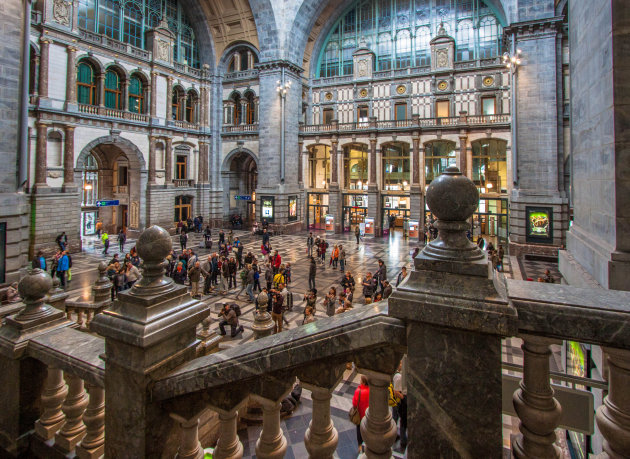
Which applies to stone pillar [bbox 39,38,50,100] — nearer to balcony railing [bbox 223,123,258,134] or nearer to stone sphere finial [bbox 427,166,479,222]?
balcony railing [bbox 223,123,258,134]

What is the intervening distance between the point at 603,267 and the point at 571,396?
9.42 feet

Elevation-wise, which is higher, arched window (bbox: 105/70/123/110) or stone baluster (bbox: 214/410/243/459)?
arched window (bbox: 105/70/123/110)

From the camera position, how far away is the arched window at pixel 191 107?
31750 millimetres

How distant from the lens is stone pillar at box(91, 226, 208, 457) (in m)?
2.12

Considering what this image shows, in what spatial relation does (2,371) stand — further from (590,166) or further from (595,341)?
(590,166)

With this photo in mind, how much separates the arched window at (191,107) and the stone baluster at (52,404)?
32.3m

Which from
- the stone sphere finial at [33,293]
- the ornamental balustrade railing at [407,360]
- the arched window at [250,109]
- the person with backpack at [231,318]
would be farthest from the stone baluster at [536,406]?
the arched window at [250,109]

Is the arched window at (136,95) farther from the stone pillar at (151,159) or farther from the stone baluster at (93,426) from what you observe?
the stone baluster at (93,426)

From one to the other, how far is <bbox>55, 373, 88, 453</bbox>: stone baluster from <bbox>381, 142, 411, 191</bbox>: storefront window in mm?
29497

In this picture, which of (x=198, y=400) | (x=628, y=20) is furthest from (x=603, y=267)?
(x=198, y=400)

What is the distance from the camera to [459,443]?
1.66 metres

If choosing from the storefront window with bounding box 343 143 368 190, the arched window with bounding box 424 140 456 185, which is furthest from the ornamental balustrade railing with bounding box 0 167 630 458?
the storefront window with bounding box 343 143 368 190

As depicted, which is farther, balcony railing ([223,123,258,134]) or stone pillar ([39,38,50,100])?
balcony railing ([223,123,258,134])

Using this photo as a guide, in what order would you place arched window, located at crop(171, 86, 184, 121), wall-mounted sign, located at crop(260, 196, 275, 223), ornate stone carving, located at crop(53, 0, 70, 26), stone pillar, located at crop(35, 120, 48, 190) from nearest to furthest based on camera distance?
stone pillar, located at crop(35, 120, 48, 190), ornate stone carving, located at crop(53, 0, 70, 26), wall-mounted sign, located at crop(260, 196, 275, 223), arched window, located at crop(171, 86, 184, 121)
